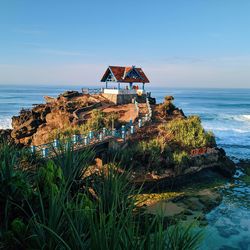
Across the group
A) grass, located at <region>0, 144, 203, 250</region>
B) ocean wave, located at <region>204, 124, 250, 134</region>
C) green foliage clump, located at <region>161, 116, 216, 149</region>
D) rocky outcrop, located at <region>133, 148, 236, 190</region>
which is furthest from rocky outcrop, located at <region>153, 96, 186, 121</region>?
grass, located at <region>0, 144, 203, 250</region>

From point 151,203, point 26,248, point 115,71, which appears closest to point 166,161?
point 151,203

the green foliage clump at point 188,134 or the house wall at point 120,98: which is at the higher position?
the house wall at point 120,98

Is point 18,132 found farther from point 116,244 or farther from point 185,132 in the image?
point 116,244

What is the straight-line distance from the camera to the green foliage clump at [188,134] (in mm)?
25219

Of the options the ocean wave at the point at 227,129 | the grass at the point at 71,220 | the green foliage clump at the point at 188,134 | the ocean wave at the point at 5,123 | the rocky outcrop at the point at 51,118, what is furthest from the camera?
the ocean wave at the point at 5,123

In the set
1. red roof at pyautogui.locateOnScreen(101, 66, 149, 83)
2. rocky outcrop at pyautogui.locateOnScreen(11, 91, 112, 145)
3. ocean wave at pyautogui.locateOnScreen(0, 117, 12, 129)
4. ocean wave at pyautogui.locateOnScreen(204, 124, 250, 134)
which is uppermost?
red roof at pyautogui.locateOnScreen(101, 66, 149, 83)

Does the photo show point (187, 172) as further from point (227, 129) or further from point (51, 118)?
point (227, 129)

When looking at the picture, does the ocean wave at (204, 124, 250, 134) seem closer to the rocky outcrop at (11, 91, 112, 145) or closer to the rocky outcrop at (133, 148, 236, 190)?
the rocky outcrop at (11, 91, 112, 145)

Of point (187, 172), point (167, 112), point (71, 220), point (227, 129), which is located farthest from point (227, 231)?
point (227, 129)

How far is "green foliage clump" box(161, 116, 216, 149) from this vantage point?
25.2 m

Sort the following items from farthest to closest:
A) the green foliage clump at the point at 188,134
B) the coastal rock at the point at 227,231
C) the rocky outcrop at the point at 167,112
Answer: the rocky outcrop at the point at 167,112 → the green foliage clump at the point at 188,134 → the coastal rock at the point at 227,231

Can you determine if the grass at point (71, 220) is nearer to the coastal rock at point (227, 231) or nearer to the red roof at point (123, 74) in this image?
the coastal rock at point (227, 231)

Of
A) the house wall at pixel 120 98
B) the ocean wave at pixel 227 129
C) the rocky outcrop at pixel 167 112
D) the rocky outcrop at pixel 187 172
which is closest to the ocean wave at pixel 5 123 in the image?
the house wall at pixel 120 98

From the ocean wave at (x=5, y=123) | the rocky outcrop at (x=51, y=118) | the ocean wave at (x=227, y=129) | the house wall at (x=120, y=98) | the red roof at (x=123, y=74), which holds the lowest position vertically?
the ocean wave at (x=5, y=123)
